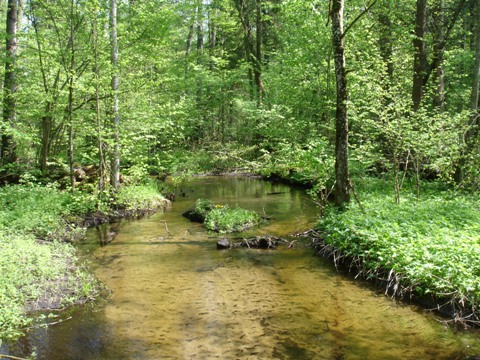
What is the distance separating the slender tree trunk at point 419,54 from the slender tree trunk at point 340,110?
6.15 metres

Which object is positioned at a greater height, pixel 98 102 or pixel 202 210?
pixel 98 102

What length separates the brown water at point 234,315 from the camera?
5883 mm

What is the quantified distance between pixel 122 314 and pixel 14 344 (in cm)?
176

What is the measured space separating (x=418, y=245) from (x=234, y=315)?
3.76 m

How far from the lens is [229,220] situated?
1361cm

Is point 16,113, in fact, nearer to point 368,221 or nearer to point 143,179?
point 143,179

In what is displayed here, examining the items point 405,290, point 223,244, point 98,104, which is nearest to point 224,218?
point 223,244

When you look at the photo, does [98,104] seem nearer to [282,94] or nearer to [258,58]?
[282,94]

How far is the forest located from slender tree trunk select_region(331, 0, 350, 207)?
0.04m

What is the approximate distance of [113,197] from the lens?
51.0 ft

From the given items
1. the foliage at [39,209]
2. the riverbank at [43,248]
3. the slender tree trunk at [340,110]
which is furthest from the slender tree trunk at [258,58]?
the foliage at [39,209]

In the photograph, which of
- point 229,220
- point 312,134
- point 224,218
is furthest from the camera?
point 312,134

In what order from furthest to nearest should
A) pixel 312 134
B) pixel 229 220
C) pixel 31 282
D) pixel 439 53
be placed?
pixel 312 134, pixel 439 53, pixel 229 220, pixel 31 282

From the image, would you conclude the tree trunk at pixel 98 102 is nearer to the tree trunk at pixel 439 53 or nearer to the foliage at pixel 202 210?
the foliage at pixel 202 210
